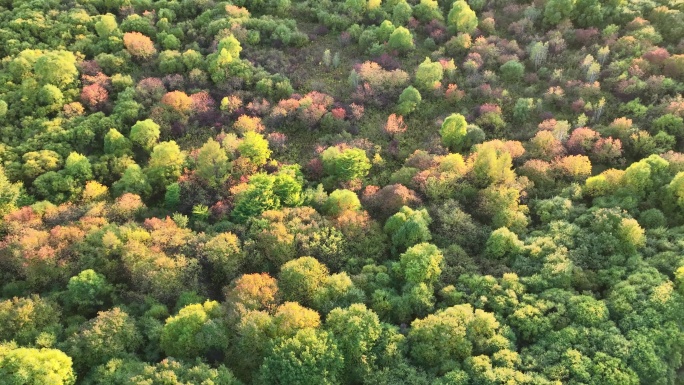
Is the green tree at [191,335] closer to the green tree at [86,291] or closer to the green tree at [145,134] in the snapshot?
the green tree at [86,291]

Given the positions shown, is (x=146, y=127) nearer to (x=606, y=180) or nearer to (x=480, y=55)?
(x=480, y=55)

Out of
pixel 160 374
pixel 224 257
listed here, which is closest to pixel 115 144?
pixel 224 257

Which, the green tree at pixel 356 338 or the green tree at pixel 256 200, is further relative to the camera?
the green tree at pixel 256 200

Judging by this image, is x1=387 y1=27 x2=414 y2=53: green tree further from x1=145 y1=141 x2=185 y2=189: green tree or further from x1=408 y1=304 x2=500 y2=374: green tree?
x1=408 y1=304 x2=500 y2=374: green tree

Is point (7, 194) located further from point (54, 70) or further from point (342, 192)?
point (342, 192)

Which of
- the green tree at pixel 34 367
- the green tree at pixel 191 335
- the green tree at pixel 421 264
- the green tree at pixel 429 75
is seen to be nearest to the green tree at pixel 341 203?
the green tree at pixel 421 264

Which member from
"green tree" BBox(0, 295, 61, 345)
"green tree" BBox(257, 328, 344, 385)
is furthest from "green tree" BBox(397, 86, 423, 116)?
"green tree" BBox(0, 295, 61, 345)
